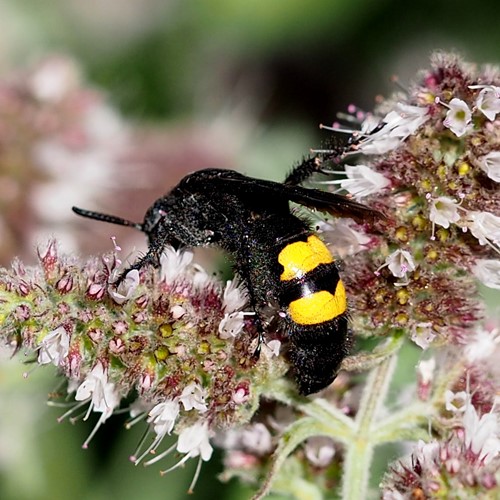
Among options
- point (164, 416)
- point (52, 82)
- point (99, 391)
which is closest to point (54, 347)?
point (99, 391)


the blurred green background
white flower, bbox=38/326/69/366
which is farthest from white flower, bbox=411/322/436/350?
the blurred green background

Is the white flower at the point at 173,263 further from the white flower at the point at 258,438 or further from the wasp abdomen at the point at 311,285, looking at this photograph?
the white flower at the point at 258,438

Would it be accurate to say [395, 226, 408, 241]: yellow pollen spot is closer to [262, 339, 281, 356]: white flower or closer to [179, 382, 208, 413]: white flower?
[262, 339, 281, 356]: white flower

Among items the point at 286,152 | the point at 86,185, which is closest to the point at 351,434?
the point at 86,185

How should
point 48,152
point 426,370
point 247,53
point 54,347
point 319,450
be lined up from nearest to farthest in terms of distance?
point 54,347, point 426,370, point 319,450, point 48,152, point 247,53

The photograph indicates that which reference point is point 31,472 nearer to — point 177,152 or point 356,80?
point 177,152

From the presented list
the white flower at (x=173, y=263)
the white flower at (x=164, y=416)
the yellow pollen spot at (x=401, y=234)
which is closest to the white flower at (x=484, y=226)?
the yellow pollen spot at (x=401, y=234)

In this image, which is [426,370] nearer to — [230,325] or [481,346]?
[481,346]
